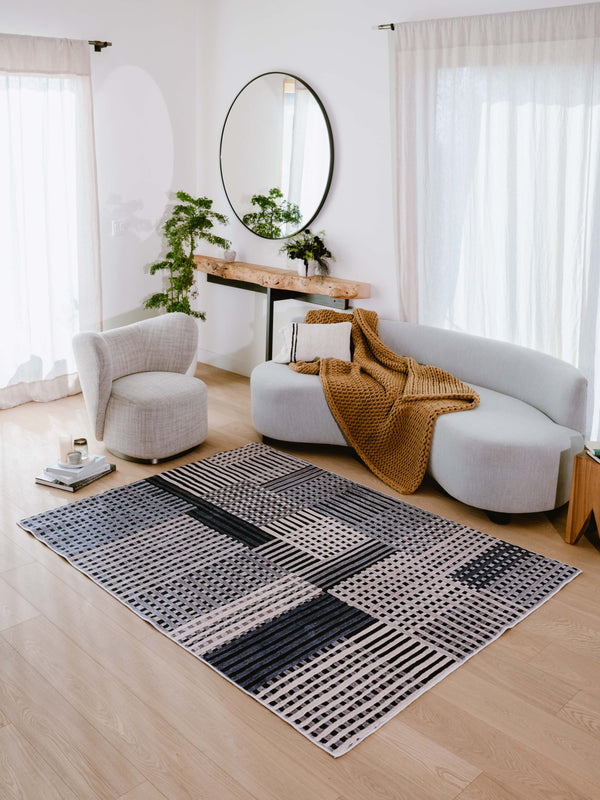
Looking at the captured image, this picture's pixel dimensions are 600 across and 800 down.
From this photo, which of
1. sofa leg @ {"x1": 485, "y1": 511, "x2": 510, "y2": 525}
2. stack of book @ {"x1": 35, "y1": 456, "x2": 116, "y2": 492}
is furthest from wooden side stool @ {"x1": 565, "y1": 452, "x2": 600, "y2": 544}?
stack of book @ {"x1": 35, "y1": 456, "x2": 116, "y2": 492}

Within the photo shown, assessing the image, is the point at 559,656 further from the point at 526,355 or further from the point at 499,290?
the point at 499,290

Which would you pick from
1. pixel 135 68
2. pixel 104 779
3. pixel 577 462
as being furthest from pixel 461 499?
pixel 135 68

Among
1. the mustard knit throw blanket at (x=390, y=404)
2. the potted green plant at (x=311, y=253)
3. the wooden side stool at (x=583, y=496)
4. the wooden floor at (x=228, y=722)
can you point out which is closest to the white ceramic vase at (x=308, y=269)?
the potted green plant at (x=311, y=253)

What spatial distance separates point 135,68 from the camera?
5.20 meters

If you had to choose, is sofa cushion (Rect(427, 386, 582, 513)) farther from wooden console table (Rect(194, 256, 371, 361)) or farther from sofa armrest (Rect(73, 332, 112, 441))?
sofa armrest (Rect(73, 332, 112, 441))

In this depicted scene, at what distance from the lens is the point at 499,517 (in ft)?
11.8

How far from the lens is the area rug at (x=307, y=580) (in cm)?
252

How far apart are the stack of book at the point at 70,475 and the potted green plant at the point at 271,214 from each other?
2.14 meters

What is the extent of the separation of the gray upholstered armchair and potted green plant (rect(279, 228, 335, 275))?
108 cm

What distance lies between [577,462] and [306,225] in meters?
2.52

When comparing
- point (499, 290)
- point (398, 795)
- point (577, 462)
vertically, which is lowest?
point (398, 795)

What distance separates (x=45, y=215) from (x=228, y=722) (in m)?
3.49

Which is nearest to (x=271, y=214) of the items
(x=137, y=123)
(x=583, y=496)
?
(x=137, y=123)

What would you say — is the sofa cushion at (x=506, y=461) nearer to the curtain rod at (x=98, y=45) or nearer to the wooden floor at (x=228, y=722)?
the wooden floor at (x=228, y=722)
